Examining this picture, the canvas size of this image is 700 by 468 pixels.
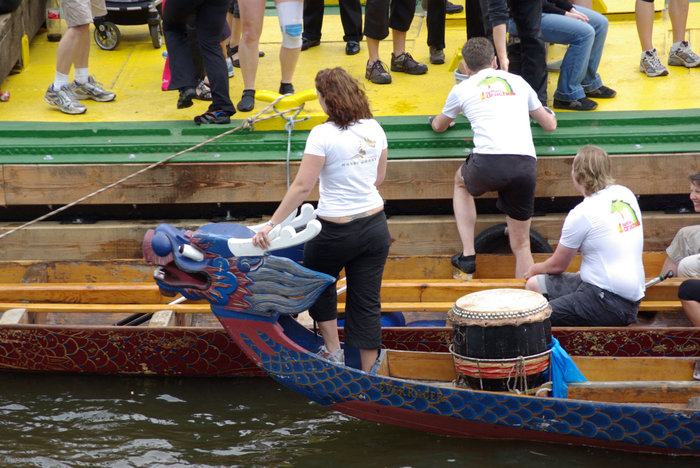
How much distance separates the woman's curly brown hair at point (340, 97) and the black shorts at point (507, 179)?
1.59m

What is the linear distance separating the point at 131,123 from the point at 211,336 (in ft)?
7.63

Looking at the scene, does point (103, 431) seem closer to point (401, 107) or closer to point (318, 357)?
point (318, 357)

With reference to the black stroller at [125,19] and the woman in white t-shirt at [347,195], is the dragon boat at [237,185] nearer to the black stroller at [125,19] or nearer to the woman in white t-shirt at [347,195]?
the woman in white t-shirt at [347,195]

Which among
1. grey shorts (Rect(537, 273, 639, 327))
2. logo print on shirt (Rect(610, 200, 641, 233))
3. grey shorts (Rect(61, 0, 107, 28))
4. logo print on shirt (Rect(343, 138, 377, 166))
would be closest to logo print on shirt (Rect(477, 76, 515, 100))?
logo print on shirt (Rect(610, 200, 641, 233))

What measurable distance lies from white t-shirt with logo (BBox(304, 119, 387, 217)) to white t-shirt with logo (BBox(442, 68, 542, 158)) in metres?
1.43

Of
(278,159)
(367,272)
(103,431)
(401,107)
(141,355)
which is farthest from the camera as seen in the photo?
(401,107)

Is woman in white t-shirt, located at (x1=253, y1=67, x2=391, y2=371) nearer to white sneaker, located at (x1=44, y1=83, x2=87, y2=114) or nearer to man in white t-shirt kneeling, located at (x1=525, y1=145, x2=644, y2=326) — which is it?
man in white t-shirt kneeling, located at (x1=525, y1=145, x2=644, y2=326)

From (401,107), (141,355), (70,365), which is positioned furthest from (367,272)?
(401,107)

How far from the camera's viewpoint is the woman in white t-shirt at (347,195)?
15.1 feet

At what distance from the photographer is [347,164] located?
466 centimetres

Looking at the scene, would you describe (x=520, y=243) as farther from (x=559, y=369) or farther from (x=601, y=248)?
(x=559, y=369)

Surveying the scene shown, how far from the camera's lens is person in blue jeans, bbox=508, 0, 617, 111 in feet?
22.8

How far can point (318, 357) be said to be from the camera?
4965 mm

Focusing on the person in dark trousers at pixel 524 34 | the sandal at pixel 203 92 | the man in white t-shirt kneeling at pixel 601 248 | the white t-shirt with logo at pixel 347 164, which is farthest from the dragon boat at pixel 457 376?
the sandal at pixel 203 92
